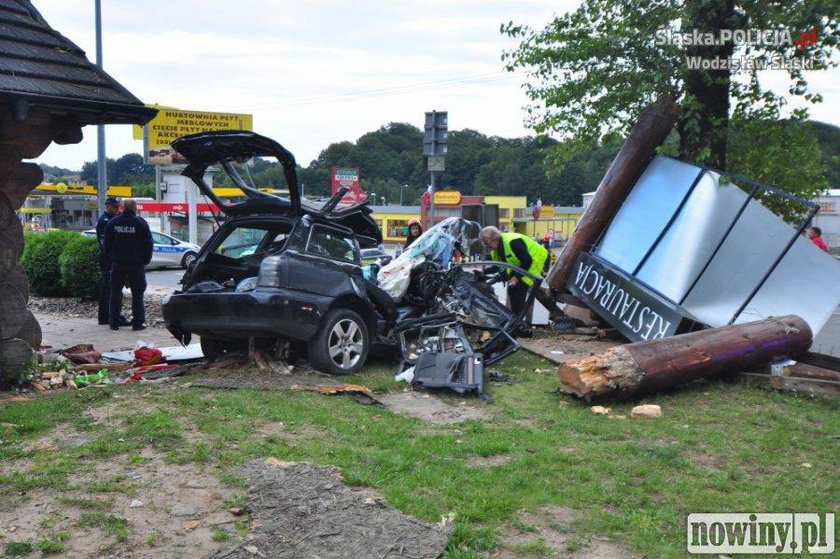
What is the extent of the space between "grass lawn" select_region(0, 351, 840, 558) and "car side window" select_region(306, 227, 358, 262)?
5.25 feet

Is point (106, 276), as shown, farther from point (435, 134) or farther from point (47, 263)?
point (435, 134)

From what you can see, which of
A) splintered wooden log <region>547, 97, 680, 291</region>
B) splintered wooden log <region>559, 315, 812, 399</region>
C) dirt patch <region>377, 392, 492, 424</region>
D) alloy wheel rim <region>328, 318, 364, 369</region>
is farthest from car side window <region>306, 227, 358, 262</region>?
splintered wooden log <region>547, 97, 680, 291</region>

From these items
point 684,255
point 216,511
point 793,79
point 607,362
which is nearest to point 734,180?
point 684,255

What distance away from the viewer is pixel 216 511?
14.7ft

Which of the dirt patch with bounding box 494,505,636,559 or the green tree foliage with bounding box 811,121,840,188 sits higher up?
the green tree foliage with bounding box 811,121,840,188

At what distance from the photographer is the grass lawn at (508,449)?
465 cm

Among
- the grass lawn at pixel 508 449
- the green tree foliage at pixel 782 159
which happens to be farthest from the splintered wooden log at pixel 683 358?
the green tree foliage at pixel 782 159

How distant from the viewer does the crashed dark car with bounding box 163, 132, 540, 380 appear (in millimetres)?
7695

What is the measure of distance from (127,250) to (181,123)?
2279 centimetres

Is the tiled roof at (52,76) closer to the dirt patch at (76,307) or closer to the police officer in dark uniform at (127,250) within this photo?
the police officer in dark uniform at (127,250)

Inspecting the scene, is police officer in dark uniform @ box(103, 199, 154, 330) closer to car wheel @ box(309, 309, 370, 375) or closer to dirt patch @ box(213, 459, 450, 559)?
car wheel @ box(309, 309, 370, 375)

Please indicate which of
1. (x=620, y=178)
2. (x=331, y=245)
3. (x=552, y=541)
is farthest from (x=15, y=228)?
(x=620, y=178)

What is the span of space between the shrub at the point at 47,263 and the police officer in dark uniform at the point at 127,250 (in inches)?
179

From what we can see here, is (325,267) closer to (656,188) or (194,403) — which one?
(194,403)
